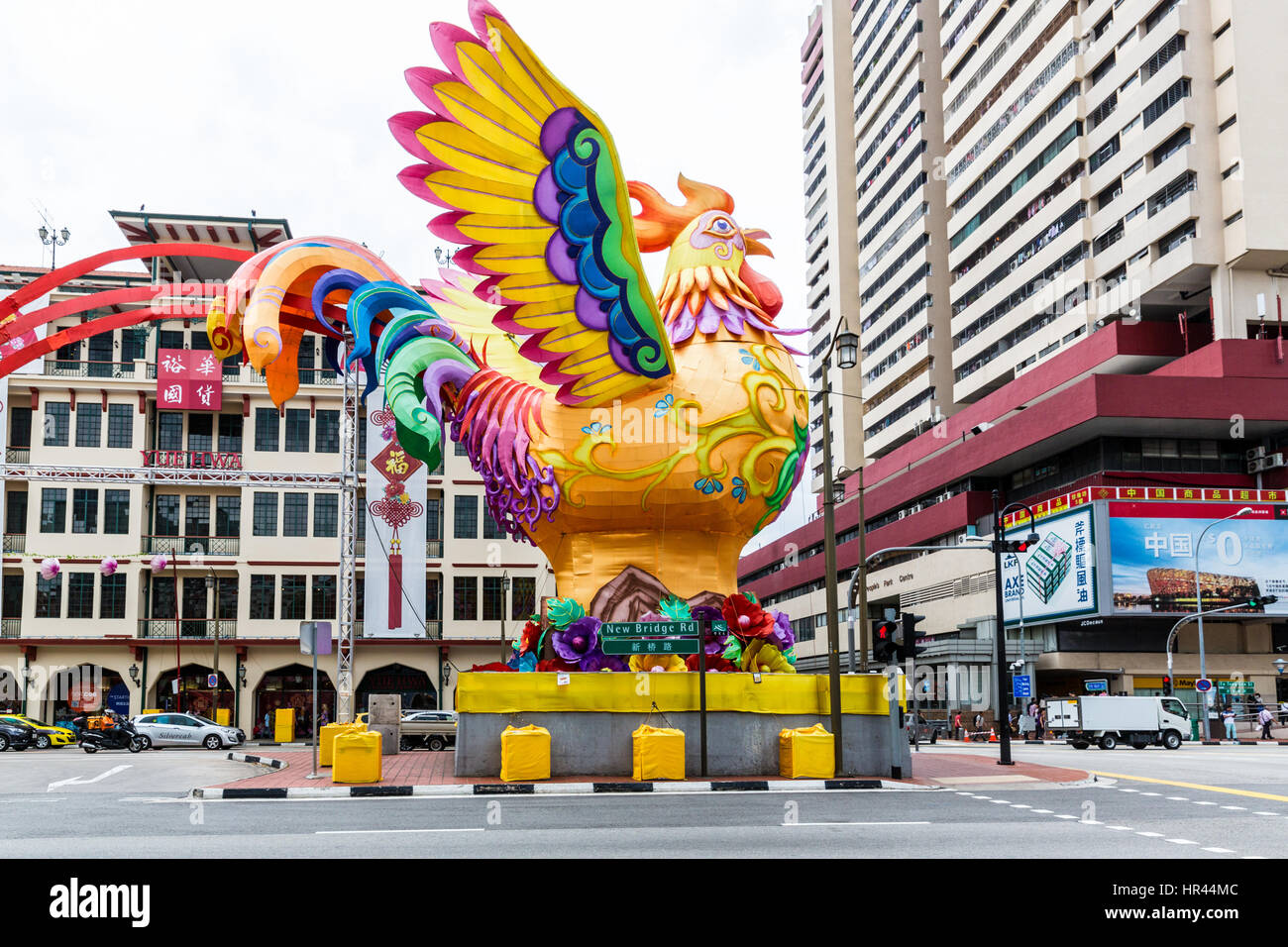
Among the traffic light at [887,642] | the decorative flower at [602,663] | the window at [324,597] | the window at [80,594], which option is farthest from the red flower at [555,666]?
the window at [80,594]

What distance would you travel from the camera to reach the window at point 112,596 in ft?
160

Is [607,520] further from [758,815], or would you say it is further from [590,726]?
[758,815]

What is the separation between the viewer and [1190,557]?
172ft

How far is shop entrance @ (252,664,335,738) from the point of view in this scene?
49.9 m

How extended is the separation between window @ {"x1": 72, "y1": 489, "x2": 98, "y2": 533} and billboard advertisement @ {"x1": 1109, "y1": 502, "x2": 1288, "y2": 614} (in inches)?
1666

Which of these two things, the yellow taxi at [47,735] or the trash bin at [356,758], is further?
the yellow taxi at [47,735]

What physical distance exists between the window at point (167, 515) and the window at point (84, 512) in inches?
93.9

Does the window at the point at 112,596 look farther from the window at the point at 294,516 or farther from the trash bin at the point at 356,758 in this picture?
the trash bin at the point at 356,758

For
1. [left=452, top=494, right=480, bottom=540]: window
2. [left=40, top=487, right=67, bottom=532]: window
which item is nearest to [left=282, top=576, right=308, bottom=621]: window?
[left=452, top=494, right=480, bottom=540]: window

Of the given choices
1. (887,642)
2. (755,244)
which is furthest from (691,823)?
(755,244)

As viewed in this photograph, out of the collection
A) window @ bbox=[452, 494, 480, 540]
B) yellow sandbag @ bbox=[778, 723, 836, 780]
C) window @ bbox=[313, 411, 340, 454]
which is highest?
window @ bbox=[313, 411, 340, 454]

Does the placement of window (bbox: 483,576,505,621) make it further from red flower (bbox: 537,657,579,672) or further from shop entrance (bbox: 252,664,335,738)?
red flower (bbox: 537,657,579,672)

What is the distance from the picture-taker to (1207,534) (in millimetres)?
52875

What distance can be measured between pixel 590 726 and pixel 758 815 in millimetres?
6899
